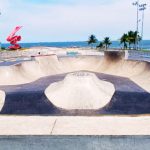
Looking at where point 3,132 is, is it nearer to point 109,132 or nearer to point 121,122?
point 109,132

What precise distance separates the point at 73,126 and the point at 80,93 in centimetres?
1347

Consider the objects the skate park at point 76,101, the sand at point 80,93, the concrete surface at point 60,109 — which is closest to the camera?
the skate park at point 76,101

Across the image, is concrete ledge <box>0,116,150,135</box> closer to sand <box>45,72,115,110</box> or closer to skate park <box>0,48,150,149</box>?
skate park <box>0,48,150,149</box>

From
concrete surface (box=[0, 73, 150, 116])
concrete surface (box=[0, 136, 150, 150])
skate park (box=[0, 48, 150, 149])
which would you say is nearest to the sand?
skate park (box=[0, 48, 150, 149])

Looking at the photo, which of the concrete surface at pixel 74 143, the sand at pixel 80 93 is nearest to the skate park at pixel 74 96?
the sand at pixel 80 93

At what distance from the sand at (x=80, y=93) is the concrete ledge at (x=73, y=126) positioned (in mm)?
11465

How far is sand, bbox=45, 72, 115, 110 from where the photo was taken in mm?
19298

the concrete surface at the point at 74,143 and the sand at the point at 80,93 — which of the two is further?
the sand at the point at 80,93

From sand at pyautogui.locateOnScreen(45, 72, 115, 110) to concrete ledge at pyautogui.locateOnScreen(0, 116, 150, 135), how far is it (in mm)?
11465

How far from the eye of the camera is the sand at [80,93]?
1930cm

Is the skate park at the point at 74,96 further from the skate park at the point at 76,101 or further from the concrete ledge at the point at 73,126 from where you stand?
the concrete ledge at the point at 73,126

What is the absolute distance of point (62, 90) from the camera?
21.4m

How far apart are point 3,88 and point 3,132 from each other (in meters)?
20.0

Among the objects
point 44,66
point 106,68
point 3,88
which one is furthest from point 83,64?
point 3,88
